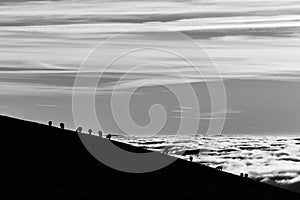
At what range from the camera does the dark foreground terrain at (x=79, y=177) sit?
195 ft

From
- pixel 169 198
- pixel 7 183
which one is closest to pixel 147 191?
pixel 169 198

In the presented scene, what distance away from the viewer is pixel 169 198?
65438 mm

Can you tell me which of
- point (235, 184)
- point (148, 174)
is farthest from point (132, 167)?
point (235, 184)

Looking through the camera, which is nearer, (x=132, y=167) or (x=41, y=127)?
(x=132, y=167)

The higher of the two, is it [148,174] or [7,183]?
[148,174]

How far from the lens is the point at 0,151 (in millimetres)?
72875

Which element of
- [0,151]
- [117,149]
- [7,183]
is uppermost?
[117,149]

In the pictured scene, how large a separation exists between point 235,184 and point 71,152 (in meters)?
21.8

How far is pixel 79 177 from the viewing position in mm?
67625

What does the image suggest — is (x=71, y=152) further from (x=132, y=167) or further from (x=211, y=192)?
(x=211, y=192)

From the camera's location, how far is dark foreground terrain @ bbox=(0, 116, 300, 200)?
59375mm

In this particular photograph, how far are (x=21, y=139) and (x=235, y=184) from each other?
28.1 metres

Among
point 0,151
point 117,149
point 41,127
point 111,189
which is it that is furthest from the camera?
point 41,127

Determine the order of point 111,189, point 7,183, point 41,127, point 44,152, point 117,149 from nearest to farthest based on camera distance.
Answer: point 7,183 < point 111,189 < point 44,152 < point 117,149 < point 41,127
